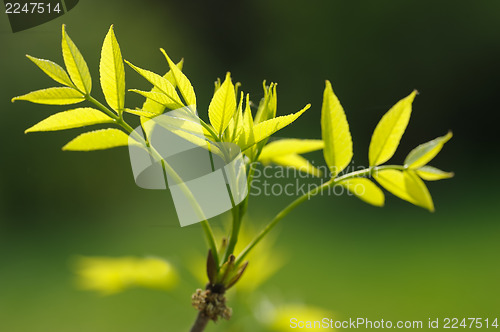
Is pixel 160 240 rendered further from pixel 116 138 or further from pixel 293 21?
pixel 116 138

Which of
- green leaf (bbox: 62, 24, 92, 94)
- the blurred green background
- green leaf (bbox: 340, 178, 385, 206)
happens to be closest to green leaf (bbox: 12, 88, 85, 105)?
green leaf (bbox: 62, 24, 92, 94)

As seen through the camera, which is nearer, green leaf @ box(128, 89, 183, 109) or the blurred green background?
green leaf @ box(128, 89, 183, 109)

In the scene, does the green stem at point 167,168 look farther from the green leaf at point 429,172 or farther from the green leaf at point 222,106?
the green leaf at point 429,172

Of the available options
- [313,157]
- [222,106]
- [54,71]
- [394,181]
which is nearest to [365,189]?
[394,181]

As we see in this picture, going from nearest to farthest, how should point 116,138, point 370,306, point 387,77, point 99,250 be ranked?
point 116,138 < point 370,306 < point 99,250 < point 387,77

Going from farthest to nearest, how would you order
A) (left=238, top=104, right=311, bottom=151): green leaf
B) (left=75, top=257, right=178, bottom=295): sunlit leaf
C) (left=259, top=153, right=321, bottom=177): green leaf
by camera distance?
1. (left=75, top=257, right=178, bottom=295): sunlit leaf
2. (left=259, top=153, right=321, bottom=177): green leaf
3. (left=238, top=104, right=311, bottom=151): green leaf

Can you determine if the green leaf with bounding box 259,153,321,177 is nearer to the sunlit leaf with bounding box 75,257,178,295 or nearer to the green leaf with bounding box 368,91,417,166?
the green leaf with bounding box 368,91,417,166

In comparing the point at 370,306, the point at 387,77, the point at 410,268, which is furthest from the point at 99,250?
the point at 387,77
